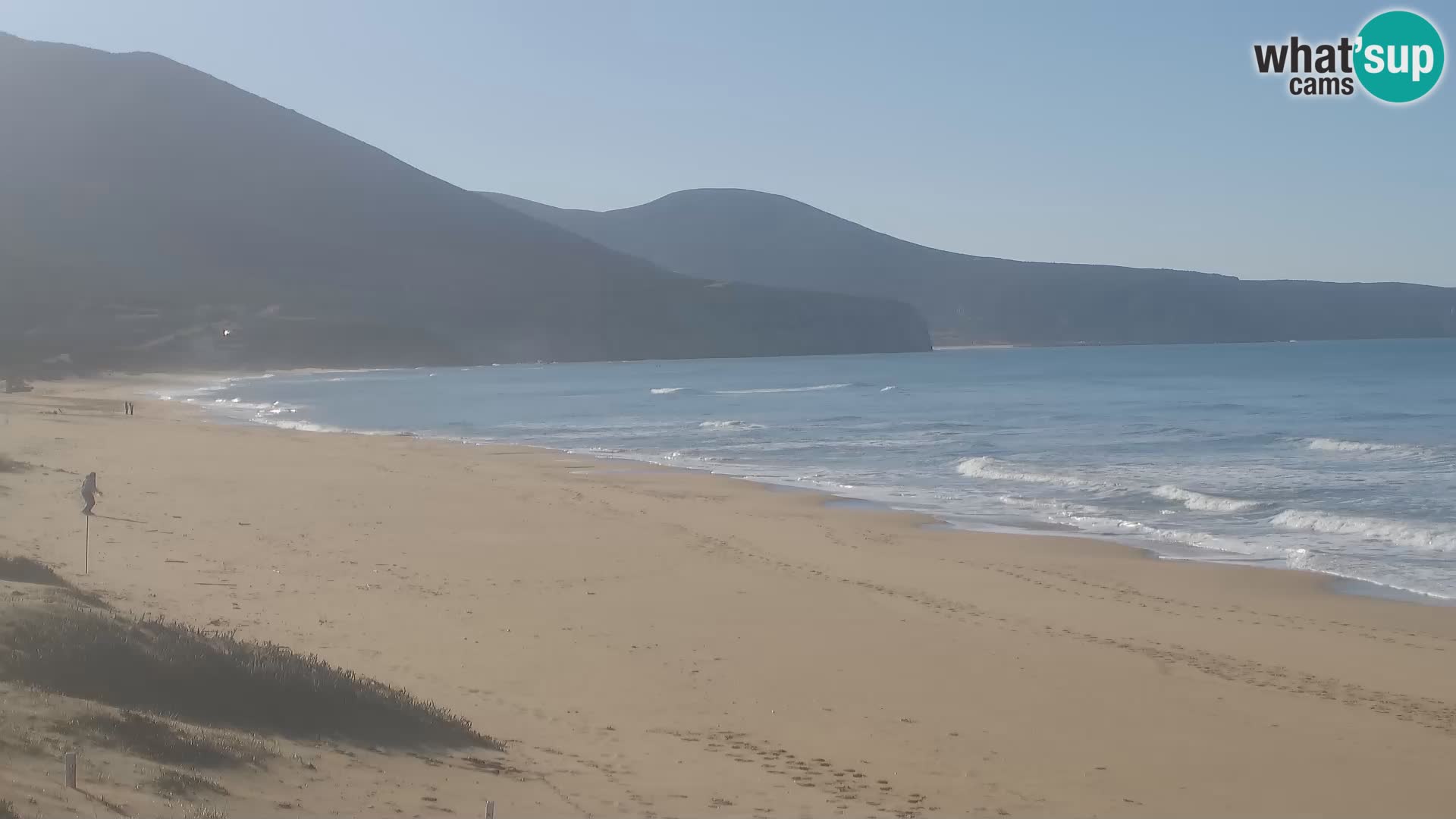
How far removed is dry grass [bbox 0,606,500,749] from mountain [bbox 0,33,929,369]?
345 feet

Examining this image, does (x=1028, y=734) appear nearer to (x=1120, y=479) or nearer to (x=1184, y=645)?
(x=1184, y=645)

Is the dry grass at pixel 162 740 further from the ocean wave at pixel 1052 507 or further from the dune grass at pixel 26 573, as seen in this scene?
the ocean wave at pixel 1052 507

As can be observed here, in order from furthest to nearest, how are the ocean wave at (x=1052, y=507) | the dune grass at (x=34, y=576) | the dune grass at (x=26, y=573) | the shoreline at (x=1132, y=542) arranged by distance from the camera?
1. the ocean wave at (x=1052, y=507)
2. the shoreline at (x=1132, y=542)
3. the dune grass at (x=26, y=573)
4. the dune grass at (x=34, y=576)

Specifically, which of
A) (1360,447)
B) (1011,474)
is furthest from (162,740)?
(1360,447)

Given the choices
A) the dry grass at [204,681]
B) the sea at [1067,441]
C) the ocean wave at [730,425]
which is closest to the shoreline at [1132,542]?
the sea at [1067,441]

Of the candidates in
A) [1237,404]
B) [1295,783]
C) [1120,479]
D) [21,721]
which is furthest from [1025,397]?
[21,721]

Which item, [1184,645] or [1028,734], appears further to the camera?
[1184,645]

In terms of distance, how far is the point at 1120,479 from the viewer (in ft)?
72.9

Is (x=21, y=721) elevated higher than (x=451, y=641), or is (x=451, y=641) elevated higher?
→ (x=21, y=721)

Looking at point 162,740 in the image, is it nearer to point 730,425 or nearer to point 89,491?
point 89,491

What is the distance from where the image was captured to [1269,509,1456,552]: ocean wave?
15336 millimetres

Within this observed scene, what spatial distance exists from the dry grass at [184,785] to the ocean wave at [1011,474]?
18376 millimetres

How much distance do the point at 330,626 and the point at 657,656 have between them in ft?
8.77

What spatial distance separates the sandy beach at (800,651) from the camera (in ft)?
21.6
